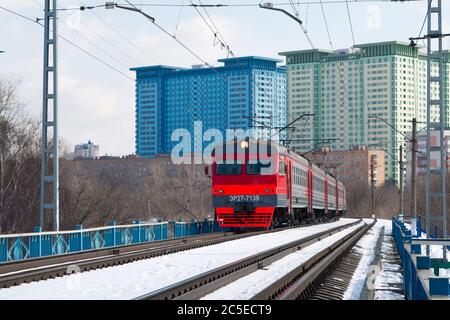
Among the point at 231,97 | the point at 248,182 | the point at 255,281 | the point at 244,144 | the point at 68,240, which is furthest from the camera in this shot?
the point at 231,97

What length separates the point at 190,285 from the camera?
14023 millimetres

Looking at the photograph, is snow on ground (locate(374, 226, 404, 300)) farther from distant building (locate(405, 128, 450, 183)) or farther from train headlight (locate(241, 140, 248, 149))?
train headlight (locate(241, 140, 248, 149))

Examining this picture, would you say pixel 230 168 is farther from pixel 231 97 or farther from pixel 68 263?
pixel 231 97

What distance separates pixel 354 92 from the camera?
14075 centimetres

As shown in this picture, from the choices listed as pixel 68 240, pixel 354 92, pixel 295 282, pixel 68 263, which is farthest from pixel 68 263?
pixel 354 92

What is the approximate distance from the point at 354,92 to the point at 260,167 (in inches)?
4307

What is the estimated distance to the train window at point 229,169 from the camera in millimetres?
33969


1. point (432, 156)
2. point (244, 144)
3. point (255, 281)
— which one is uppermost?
point (244, 144)

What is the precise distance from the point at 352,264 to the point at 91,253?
6.69 m

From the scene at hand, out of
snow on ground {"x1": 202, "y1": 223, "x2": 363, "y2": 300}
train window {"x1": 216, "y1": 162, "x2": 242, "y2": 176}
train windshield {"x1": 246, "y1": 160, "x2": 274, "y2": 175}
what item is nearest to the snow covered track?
snow on ground {"x1": 202, "y1": 223, "x2": 363, "y2": 300}

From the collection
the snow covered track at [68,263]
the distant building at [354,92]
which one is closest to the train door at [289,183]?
the snow covered track at [68,263]

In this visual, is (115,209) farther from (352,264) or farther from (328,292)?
(328,292)

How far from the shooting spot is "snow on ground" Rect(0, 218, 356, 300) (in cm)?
1367
